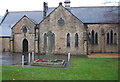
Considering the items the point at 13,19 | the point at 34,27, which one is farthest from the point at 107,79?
the point at 13,19

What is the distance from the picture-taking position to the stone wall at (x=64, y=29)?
95.1ft

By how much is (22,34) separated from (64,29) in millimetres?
8467

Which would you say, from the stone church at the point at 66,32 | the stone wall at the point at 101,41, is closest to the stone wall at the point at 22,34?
the stone church at the point at 66,32

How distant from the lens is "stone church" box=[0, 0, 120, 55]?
29.2 metres

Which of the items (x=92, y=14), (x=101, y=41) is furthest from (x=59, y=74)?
(x=92, y=14)

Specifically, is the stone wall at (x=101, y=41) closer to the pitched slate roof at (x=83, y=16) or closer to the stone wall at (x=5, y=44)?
the pitched slate roof at (x=83, y=16)

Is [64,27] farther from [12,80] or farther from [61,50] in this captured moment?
[12,80]

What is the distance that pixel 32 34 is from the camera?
31.5 metres

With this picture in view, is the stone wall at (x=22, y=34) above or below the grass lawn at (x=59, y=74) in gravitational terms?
above

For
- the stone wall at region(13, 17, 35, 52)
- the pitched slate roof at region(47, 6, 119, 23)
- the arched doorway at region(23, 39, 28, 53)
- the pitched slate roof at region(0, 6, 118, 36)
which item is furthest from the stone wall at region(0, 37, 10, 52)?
the pitched slate roof at region(47, 6, 119, 23)

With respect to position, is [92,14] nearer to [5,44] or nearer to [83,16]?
[83,16]

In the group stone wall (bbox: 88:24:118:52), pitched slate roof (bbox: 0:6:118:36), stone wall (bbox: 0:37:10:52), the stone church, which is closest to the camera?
the stone church

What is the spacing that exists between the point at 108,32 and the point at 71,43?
8.12 meters

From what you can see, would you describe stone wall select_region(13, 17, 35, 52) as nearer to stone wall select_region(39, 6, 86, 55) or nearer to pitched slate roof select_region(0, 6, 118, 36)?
pitched slate roof select_region(0, 6, 118, 36)
